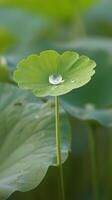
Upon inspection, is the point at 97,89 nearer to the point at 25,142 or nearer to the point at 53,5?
the point at 25,142

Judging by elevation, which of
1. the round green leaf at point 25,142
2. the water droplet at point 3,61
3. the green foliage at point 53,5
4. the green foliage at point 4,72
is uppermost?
the green foliage at point 53,5

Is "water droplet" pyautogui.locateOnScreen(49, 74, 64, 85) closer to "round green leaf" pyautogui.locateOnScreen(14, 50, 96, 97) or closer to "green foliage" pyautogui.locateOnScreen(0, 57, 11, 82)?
"round green leaf" pyautogui.locateOnScreen(14, 50, 96, 97)

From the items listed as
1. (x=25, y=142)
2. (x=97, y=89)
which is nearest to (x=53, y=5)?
(x=97, y=89)

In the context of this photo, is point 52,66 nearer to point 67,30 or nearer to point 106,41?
point 106,41

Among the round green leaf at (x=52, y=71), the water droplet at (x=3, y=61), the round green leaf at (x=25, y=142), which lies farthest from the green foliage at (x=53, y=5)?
the round green leaf at (x=52, y=71)

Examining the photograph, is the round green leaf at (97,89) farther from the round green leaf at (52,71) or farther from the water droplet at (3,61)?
the round green leaf at (52,71)

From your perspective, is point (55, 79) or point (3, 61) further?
point (3, 61)

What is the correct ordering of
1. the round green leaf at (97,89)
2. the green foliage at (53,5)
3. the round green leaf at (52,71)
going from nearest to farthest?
the round green leaf at (52,71) → the round green leaf at (97,89) → the green foliage at (53,5)
